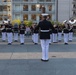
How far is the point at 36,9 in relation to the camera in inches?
3004

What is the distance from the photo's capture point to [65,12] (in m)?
81.5

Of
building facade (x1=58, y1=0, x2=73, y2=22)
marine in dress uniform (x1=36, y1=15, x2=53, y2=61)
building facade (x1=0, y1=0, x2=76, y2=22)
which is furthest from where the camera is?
building facade (x1=58, y1=0, x2=73, y2=22)

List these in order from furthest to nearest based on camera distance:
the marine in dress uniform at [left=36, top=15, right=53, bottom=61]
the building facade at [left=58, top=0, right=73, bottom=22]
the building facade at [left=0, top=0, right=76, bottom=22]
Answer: the building facade at [left=58, top=0, right=73, bottom=22] < the building facade at [left=0, top=0, right=76, bottom=22] < the marine in dress uniform at [left=36, top=15, right=53, bottom=61]

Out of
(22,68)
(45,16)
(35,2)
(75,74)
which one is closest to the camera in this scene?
(75,74)

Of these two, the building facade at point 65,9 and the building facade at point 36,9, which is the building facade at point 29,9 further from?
the building facade at point 65,9

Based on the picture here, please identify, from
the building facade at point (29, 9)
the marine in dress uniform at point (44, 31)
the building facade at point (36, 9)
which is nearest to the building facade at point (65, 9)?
the building facade at point (36, 9)

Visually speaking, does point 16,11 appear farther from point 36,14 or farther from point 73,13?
point 73,13

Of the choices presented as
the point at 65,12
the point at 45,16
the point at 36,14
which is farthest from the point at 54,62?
the point at 65,12

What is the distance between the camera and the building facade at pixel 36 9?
76.6 meters

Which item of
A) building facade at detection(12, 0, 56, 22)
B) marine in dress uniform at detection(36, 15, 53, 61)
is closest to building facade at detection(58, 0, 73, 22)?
building facade at detection(12, 0, 56, 22)

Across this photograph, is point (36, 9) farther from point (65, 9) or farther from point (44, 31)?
point (44, 31)

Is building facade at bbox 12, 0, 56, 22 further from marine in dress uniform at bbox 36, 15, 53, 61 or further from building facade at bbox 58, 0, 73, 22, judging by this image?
marine in dress uniform at bbox 36, 15, 53, 61

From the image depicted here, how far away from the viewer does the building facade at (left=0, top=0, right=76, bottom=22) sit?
76625 millimetres

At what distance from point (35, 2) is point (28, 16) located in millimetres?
4273
